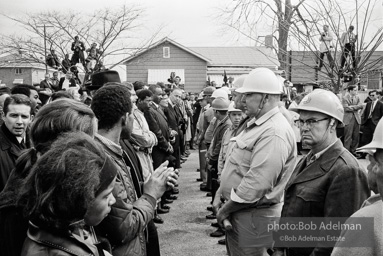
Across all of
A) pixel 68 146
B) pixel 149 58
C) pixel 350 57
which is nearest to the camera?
pixel 68 146

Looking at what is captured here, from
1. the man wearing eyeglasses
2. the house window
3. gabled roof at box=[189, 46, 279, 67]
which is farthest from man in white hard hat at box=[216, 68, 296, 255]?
gabled roof at box=[189, 46, 279, 67]

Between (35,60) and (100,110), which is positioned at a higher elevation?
(35,60)

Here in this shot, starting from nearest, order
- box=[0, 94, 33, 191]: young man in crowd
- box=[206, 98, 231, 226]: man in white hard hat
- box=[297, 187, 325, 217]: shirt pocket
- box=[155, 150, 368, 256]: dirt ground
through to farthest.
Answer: box=[297, 187, 325, 217]: shirt pocket
box=[0, 94, 33, 191]: young man in crowd
box=[155, 150, 368, 256]: dirt ground
box=[206, 98, 231, 226]: man in white hard hat

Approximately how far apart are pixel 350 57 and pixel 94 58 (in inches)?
429

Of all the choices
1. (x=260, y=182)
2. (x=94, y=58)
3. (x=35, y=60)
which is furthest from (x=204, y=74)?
(x=260, y=182)

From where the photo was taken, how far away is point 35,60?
19781 millimetres

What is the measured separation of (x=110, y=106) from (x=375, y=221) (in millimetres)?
1922

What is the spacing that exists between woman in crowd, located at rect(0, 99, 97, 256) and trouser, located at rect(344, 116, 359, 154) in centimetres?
1320

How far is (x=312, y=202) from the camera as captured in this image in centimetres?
302

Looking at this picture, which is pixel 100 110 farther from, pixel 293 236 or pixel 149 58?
pixel 149 58

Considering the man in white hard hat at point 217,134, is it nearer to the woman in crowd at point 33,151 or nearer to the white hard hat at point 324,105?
the white hard hat at point 324,105

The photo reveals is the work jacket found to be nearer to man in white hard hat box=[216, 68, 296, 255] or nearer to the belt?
man in white hard hat box=[216, 68, 296, 255]

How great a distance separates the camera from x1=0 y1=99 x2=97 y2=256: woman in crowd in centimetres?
212

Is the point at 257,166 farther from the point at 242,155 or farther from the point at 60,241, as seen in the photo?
the point at 60,241
